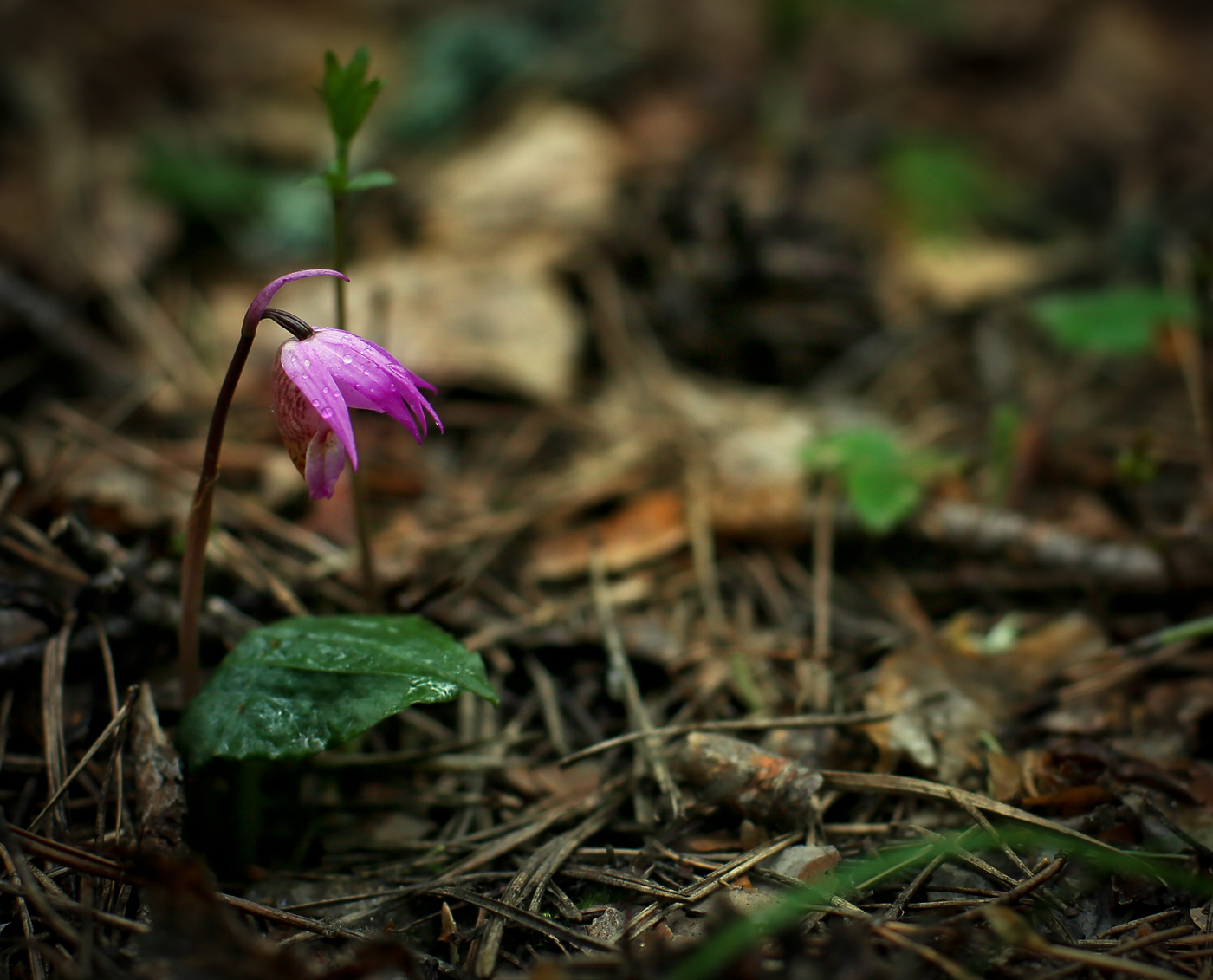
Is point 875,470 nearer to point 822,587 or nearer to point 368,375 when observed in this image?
point 822,587

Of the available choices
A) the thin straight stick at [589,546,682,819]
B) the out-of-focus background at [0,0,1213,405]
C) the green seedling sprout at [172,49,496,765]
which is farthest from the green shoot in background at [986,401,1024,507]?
the green seedling sprout at [172,49,496,765]

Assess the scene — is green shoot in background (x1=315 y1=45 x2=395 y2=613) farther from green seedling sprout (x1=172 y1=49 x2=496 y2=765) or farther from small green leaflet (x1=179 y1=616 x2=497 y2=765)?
small green leaflet (x1=179 y1=616 x2=497 y2=765)

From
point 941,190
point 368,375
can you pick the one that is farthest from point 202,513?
point 941,190

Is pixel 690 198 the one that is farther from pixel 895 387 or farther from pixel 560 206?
pixel 895 387

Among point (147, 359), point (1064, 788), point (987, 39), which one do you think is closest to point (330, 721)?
point (1064, 788)

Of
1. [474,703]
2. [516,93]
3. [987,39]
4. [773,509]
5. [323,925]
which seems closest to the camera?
[323,925]

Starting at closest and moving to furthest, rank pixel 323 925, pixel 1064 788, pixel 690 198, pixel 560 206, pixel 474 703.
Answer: pixel 323 925, pixel 1064 788, pixel 474 703, pixel 690 198, pixel 560 206
